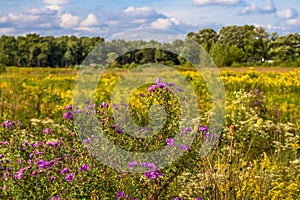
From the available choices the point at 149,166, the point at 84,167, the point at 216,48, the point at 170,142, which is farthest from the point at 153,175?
the point at 216,48

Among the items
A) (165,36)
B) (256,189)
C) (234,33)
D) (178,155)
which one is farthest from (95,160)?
(234,33)

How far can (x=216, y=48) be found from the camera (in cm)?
4434

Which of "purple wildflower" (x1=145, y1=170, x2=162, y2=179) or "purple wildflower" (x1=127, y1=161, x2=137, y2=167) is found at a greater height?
"purple wildflower" (x1=127, y1=161, x2=137, y2=167)

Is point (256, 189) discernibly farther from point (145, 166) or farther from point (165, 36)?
point (165, 36)

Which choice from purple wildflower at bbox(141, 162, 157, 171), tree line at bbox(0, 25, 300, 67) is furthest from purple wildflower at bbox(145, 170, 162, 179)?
tree line at bbox(0, 25, 300, 67)

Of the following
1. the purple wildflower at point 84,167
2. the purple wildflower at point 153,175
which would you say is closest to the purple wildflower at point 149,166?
the purple wildflower at point 153,175

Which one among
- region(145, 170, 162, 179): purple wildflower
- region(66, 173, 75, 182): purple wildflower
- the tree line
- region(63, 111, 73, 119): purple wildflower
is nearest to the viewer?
region(66, 173, 75, 182): purple wildflower

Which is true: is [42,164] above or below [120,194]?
above

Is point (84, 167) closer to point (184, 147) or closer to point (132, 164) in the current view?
point (132, 164)

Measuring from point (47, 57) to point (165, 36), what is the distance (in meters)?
69.0

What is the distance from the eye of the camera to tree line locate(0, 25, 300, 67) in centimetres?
4606

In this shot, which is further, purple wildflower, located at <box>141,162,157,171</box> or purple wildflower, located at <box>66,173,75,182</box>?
purple wildflower, located at <box>141,162,157,171</box>

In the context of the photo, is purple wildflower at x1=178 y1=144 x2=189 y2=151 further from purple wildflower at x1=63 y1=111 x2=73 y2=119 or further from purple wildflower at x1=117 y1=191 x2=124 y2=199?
purple wildflower at x1=63 y1=111 x2=73 y2=119

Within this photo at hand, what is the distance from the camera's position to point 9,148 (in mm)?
3488
